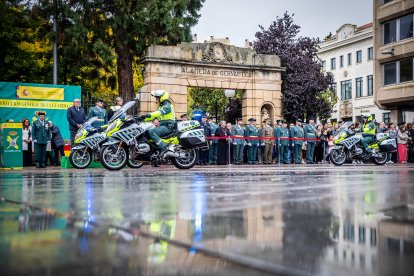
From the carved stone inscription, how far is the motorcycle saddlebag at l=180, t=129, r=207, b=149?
41.1ft

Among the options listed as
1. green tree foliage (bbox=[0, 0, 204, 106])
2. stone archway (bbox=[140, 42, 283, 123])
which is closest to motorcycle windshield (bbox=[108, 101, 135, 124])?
stone archway (bbox=[140, 42, 283, 123])

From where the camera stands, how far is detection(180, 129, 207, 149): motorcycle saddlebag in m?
14.4

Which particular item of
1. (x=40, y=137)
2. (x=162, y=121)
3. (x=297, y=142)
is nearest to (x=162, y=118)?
(x=162, y=121)

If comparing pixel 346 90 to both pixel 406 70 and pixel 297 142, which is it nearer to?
pixel 406 70

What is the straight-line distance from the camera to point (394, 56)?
1649 inches

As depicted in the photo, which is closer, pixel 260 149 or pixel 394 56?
pixel 260 149

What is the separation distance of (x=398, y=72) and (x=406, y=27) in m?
3.42

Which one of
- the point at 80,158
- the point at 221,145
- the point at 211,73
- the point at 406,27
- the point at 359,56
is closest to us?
the point at 80,158

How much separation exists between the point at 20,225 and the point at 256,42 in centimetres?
3347

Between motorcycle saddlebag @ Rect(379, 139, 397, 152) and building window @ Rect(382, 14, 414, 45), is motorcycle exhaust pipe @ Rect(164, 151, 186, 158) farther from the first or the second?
building window @ Rect(382, 14, 414, 45)

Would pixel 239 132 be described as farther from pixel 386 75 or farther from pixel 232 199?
pixel 386 75

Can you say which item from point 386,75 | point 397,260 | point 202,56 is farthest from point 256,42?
point 397,260

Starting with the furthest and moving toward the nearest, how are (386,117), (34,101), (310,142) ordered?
1. (386,117)
2. (310,142)
3. (34,101)

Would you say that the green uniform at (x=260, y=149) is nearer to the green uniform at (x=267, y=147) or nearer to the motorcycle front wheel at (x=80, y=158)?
the green uniform at (x=267, y=147)
